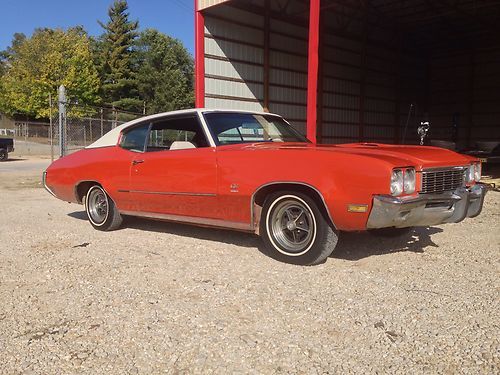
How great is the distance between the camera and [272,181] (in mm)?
4066

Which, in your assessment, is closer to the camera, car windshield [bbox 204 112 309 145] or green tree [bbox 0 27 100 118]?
car windshield [bbox 204 112 309 145]

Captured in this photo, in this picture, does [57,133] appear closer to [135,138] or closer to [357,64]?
[357,64]

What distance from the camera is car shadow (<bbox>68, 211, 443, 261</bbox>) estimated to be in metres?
4.59

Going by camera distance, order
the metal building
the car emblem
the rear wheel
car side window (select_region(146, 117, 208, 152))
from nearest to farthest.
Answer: the car emblem, car side window (select_region(146, 117, 208, 152)), the rear wheel, the metal building

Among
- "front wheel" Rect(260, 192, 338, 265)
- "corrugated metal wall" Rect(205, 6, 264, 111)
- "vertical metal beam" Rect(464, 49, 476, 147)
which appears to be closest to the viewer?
"front wheel" Rect(260, 192, 338, 265)

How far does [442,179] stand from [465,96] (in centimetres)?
2385

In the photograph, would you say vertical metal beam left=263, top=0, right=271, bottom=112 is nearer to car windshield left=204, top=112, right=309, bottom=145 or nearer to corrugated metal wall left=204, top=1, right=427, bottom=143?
corrugated metal wall left=204, top=1, right=427, bottom=143

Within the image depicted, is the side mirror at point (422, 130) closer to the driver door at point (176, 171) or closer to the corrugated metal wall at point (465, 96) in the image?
the driver door at point (176, 171)

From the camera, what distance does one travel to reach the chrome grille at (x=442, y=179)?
3.89 meters

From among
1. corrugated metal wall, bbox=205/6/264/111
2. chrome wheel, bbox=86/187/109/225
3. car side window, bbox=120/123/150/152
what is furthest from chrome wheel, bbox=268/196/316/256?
corrugated metal wall, bbox=205/6/264/111

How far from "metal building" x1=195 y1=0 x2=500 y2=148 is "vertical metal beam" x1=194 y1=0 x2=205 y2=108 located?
3cm

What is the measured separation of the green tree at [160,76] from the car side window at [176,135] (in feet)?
159

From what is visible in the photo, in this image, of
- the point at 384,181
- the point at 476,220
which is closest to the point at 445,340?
the point at 384,181

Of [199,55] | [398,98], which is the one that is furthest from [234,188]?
[398,98]
